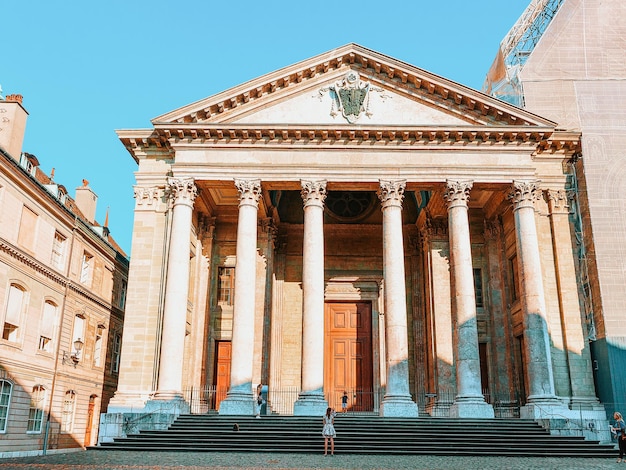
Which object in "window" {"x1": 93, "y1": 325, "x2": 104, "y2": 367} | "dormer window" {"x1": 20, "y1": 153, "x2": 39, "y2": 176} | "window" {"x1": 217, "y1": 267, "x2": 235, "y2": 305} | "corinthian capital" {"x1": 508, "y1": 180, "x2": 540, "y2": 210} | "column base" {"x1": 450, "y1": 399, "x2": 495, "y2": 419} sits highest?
"dormer window" {"x1": 20, "y1": 153, "x2": 39, "y2": 176}

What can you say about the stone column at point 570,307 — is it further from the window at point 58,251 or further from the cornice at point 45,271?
the window at point 58,251

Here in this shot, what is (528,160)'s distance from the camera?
22531 mm

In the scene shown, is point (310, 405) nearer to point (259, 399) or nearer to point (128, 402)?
point (259, 399)

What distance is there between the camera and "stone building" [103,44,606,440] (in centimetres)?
2086

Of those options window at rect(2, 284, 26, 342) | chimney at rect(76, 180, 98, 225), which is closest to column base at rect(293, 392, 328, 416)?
window at rect(2, 284, 26, 342)

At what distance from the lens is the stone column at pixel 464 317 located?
20.0 metres

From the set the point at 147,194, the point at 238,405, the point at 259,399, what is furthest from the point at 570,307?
the point at 147,194

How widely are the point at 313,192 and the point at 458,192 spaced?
17.6 feet

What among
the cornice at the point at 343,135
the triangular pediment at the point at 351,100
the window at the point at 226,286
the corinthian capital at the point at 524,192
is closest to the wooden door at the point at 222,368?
the window at the point at 226,286

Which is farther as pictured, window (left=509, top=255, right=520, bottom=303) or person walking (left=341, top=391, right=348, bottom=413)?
window (left=509, top=255, right=520, bottom=303)

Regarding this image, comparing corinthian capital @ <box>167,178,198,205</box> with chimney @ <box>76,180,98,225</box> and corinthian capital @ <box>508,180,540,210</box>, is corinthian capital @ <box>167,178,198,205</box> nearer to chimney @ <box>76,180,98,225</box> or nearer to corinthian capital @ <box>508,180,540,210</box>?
corinthian capital @ <box>508,180,540,210</box>

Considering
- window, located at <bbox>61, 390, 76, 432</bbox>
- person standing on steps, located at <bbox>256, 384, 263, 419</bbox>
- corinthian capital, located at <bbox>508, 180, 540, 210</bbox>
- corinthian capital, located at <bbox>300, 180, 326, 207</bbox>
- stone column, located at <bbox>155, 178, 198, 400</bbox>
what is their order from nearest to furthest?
person standing on steps, located at <bbox>256, 384, 263, 419</bbox> < stone column, located at <bbox>155, 178, 198, 400</bbox> < corinthian capital, located at <bbox>508, 180, 540, 210</bbox> < corinthian capital, located at <bbox>300, 180, 326, 207</bbox> < window, located at <bbox>61, 390, 76, 432</bbox>

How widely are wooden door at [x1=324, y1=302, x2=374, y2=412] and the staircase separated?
23.3 ft

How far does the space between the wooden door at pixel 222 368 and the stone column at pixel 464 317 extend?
9.96m
